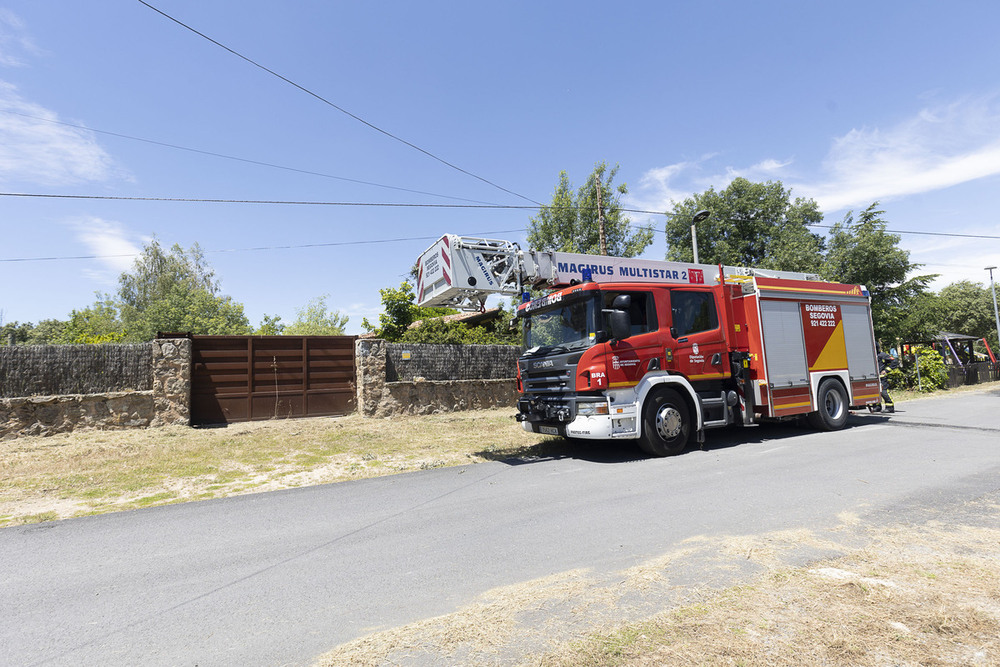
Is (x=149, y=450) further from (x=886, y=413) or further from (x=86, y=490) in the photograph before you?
(x=886, y=413)

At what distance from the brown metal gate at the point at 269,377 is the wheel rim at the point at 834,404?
36.4ft

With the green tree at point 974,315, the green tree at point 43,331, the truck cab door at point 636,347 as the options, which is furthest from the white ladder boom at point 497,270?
the green tree at point 43,331

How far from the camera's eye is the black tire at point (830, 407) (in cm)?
1033

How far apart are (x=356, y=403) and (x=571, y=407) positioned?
772cm

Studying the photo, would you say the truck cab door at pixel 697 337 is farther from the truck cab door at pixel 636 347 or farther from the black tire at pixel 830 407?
the black tire at pixel 830 407

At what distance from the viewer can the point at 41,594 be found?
12.0 feet

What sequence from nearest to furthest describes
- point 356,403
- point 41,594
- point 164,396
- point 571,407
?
point 41,594 → point 571,407 → point 164,396 → point 356,403

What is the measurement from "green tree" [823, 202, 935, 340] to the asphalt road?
51.8 feet

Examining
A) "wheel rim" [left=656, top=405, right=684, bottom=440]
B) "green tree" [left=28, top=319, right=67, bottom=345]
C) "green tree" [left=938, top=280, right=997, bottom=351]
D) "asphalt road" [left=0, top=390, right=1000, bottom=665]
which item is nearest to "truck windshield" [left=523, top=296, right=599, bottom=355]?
"wheel rim" [left=656, top=405, right=684, bottom=440]

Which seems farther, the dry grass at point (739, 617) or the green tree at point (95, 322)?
the green tree at point (95, 322)

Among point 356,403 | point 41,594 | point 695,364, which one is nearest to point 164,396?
point 356,403

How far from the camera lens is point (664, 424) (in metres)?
8.27

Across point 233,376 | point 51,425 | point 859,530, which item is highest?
point 233,376

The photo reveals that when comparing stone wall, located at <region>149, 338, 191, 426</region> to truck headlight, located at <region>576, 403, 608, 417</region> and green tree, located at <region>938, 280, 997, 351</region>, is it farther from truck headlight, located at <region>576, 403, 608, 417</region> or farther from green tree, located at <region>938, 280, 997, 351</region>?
green tree, located at <region>938, 280, 997, 351</region>
